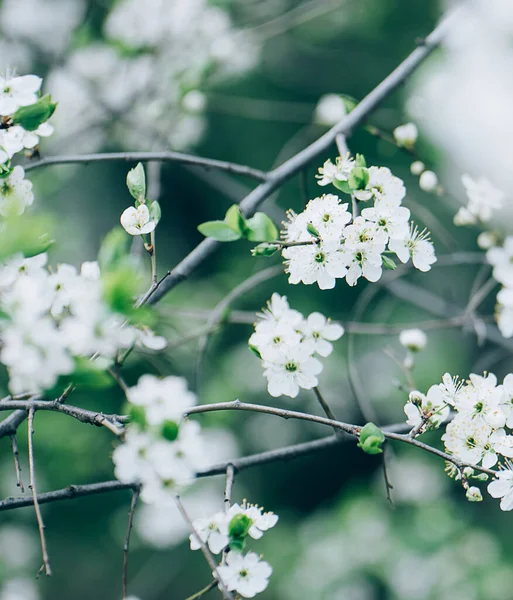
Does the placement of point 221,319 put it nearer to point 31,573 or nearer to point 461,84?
point 461,84

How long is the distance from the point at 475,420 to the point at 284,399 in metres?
2.23

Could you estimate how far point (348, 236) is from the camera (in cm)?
87

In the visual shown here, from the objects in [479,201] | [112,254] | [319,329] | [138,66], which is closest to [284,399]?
[138,66]

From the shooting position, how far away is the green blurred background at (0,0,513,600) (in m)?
2.41

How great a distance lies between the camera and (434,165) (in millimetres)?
1549

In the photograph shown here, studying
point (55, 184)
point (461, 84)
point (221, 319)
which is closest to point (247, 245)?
point (55, 184)

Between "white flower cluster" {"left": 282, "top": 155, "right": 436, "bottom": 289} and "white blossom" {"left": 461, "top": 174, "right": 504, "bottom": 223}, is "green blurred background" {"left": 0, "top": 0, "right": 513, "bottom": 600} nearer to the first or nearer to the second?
"white blossom" {"left": 461, "top": 174, "right": 504, "bottom": 223}

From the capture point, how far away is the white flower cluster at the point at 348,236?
A: 87cm

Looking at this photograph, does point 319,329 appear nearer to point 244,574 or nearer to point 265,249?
point 265,249

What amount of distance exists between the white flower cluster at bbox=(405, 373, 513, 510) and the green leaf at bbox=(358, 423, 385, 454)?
3.7 inches

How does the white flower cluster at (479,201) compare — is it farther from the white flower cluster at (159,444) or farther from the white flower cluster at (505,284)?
the white flower cluster at (159,444)

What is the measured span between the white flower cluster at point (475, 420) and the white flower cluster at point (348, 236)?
0.22 metres

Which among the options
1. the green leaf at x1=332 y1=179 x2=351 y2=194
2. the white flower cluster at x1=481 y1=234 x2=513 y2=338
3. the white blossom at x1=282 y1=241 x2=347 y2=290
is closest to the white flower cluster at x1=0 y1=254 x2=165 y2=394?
the white blossom at x1=282 y1=241 x2=347 y2=290

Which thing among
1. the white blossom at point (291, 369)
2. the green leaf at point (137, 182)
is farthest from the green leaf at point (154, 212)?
the white blossom at point (291, 369)
